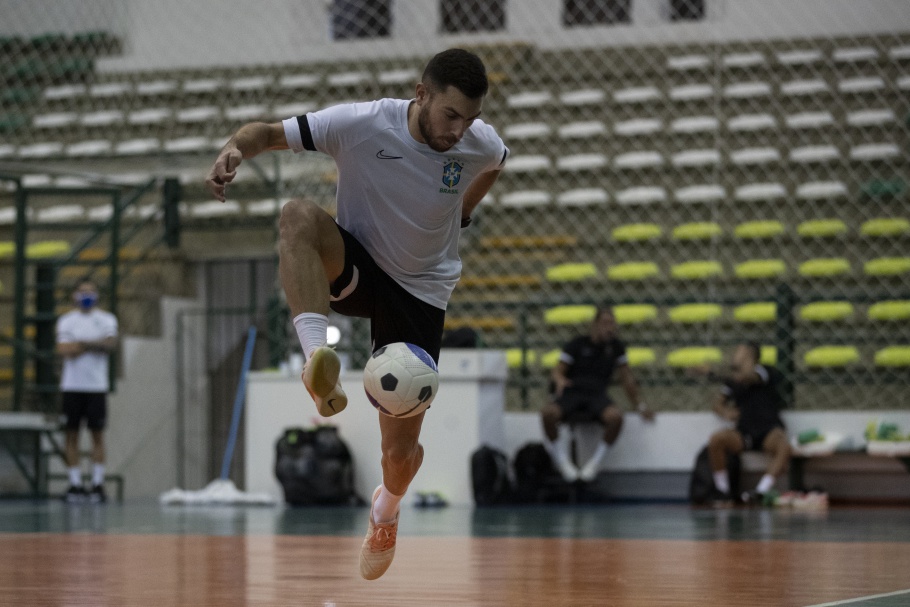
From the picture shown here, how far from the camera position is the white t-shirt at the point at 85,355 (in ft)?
41.7

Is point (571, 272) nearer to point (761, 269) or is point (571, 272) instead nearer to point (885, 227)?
point (761, 269)

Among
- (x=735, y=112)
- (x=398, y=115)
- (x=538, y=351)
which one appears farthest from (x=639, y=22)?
(x=398, y=115)

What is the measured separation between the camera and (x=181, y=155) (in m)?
13.8

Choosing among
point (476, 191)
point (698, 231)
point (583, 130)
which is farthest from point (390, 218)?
point (583, 130)

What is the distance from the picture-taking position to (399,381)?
3.81 m

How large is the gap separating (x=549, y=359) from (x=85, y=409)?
447 centimetres

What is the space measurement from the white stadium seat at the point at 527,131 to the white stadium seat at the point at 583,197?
41.9 inches

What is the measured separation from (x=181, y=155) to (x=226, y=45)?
4.28 meters

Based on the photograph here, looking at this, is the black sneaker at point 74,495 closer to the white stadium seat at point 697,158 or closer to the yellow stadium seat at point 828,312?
the yellow stadium seat at point 828,312

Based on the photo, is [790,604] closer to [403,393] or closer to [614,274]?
[403,393]

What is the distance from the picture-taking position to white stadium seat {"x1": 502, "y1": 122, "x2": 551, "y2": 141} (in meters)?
15.5

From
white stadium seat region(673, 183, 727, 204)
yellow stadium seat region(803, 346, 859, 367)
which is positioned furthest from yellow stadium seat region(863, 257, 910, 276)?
white stadium seat region(673, 183, 727, 204)

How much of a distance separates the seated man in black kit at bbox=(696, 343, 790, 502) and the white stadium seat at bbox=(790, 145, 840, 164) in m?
3.86

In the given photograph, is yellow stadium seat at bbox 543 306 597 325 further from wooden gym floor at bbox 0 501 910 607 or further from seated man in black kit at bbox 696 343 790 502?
wooden gym floor at bbox 0 501 910 607
